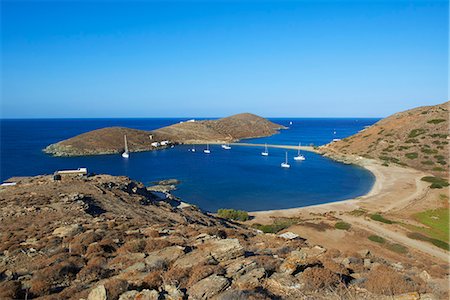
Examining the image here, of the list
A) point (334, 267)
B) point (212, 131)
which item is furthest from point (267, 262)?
point (212, 131)

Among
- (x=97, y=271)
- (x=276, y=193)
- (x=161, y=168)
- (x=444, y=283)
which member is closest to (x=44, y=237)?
(x=97, y=271)

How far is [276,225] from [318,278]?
24.5 m

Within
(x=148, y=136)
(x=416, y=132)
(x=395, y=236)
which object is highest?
(x=416, y=132)

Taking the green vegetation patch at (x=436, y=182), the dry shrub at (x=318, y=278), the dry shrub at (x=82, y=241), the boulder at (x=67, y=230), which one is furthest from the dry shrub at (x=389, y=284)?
the green vegetation patch at (x=436, y=182)

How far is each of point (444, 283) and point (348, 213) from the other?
3038 centimetres

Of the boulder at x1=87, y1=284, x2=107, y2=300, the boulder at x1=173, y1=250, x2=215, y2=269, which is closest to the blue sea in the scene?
the boulder at x1=173, y1=250, x2=215, y2=269

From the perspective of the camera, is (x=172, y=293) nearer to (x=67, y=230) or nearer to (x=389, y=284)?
(x=389, y=284)

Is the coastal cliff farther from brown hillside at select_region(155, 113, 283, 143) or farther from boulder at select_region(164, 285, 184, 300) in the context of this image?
boulder at select_region(164, 285, 184, 300)

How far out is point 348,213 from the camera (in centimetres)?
4009

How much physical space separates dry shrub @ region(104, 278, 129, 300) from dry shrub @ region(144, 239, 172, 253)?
4.08m

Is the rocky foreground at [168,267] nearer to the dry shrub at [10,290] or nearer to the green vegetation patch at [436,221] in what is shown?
the dry shrub at [10,290]

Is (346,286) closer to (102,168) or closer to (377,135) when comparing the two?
(102,168)

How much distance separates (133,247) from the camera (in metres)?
13.8

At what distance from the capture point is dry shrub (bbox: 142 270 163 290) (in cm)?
945
